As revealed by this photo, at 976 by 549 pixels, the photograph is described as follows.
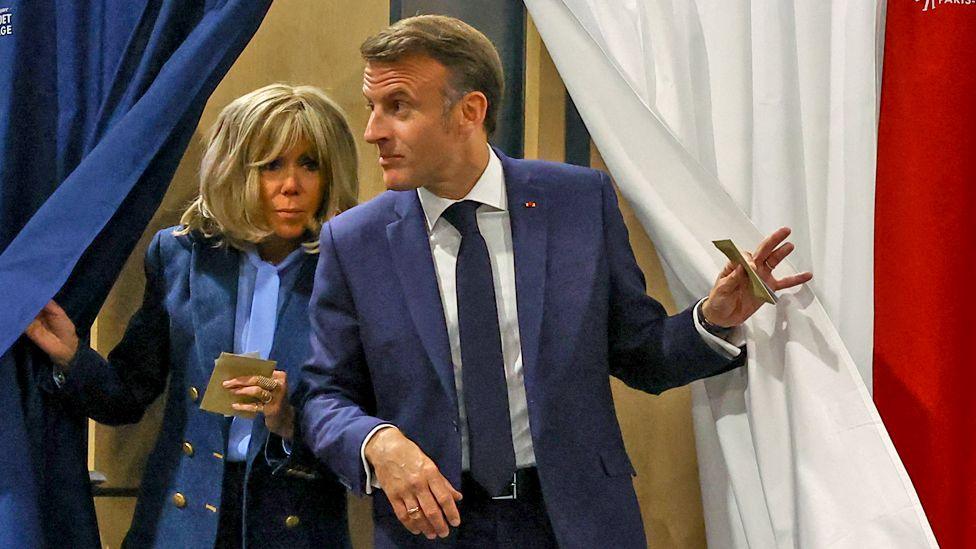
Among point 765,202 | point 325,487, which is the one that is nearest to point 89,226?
point 325,487

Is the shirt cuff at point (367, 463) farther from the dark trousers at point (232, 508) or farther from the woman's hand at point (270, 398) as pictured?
the dark trousers at point (232, 508)

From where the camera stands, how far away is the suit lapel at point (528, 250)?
2.27 metres

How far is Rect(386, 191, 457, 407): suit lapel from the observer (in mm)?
2246

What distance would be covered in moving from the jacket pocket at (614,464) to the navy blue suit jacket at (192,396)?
602 millimetres

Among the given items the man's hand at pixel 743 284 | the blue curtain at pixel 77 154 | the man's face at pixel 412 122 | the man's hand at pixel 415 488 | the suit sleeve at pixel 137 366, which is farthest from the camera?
the suit sleeve at pixel 137 366

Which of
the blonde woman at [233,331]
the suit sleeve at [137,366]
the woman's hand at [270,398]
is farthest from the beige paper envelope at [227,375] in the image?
the suit sleeve at [137,366]

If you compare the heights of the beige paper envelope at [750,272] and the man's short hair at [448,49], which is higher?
the man's short hair at [448,49]

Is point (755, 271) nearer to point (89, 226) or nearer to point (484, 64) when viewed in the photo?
point (484, 64)

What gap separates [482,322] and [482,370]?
9 cm

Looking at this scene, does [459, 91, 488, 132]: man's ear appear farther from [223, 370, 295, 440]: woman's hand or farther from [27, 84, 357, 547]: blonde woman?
[223, 370, 295, 440]: woman's hand

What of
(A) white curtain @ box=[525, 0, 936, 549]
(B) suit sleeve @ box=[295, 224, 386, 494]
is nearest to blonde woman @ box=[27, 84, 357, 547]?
(B) suit sleeve @ box=[295, 224, 386, 494]

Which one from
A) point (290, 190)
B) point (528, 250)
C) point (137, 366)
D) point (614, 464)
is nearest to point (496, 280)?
point (528, 250)

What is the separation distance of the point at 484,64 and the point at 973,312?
115cm

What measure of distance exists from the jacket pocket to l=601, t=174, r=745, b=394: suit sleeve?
0.58 ft
